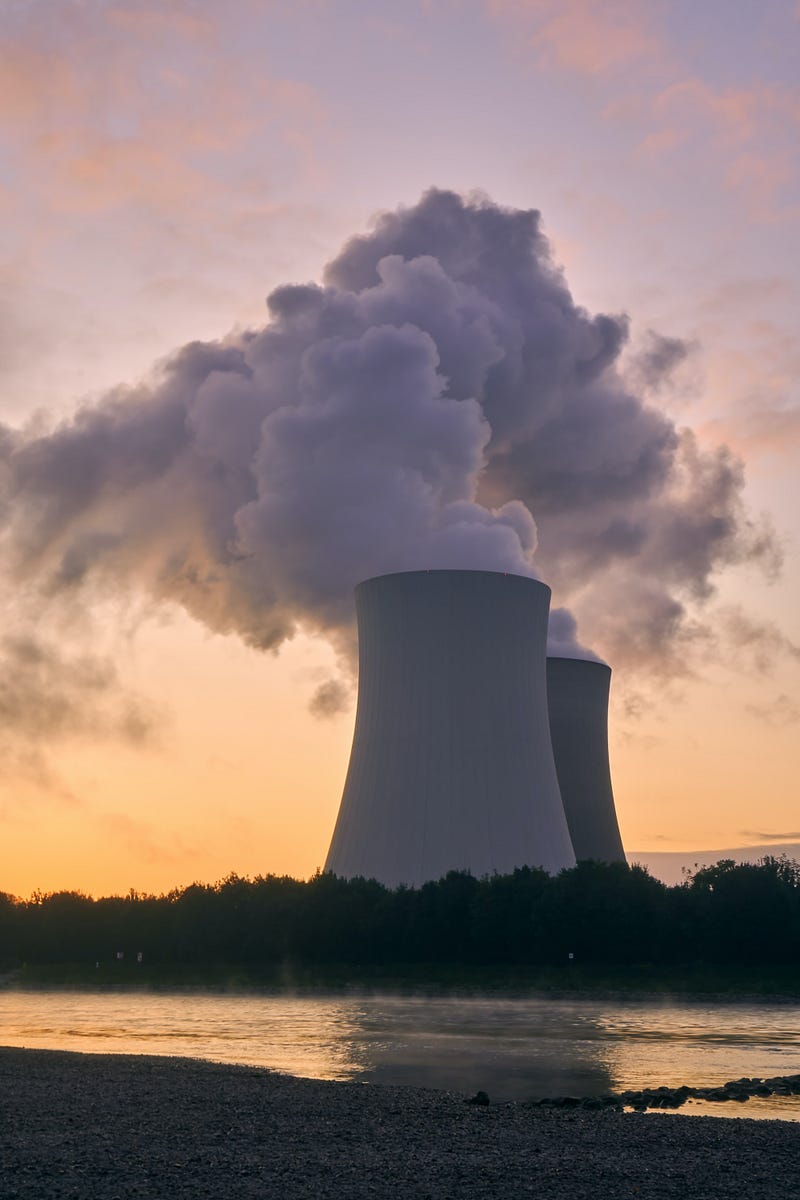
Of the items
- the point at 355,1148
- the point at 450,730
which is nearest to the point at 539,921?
the point at 450,730

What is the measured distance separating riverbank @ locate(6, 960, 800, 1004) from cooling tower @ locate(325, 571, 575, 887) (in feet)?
23.4

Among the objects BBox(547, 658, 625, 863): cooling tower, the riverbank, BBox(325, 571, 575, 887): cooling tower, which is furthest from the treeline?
BBox(325, 571, 575, 887): cooling tower

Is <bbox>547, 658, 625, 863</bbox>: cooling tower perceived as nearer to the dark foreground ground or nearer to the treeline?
the treeline

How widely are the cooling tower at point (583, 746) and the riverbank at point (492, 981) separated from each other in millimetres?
6762

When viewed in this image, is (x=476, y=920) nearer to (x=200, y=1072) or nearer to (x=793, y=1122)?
(x=200, y=1072)

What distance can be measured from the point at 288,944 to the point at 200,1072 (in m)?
33.9

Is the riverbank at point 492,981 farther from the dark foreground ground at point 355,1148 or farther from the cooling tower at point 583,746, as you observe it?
the dark foreground ground at point 355,1148

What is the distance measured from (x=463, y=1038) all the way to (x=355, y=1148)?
1448 cm

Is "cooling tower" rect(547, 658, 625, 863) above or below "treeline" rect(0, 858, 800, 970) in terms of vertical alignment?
above

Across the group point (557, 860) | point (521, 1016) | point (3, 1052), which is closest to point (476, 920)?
point (557, 860)

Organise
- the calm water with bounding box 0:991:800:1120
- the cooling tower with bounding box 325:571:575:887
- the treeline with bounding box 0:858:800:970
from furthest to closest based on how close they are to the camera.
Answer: the treeline with bounding box 0:858:800:970 < the cooling tower with bounding box 325:571:575:887 < the calm water with bounding box 0:991:800:1120

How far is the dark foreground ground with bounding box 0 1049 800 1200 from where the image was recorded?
1024 centimetres

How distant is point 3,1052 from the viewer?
2234cm

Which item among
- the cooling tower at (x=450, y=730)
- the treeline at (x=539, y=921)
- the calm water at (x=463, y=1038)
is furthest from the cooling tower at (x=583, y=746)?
the calm water at (x=463, y=1038)
